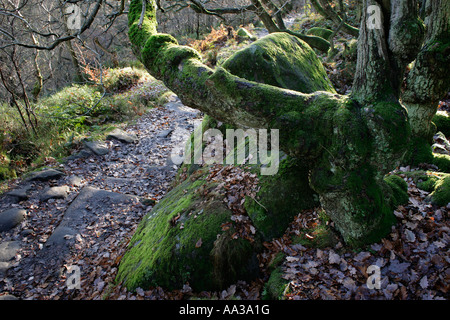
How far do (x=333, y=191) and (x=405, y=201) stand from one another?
142 centimetres

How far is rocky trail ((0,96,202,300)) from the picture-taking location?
15.8 feet

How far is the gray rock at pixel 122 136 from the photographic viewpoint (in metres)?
9.59

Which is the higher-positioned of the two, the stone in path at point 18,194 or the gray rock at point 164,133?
the gray rock at point 164,133

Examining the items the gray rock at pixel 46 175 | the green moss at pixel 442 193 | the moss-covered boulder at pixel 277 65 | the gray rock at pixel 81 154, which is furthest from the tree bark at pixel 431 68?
the gray rock at pixel 81 154

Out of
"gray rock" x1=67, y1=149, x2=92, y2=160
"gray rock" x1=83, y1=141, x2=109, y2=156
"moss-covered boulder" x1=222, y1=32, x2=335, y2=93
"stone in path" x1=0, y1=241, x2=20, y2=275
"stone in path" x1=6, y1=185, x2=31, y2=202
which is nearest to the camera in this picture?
"stone in path" x1=0, y1=241, x2=20, y2=275

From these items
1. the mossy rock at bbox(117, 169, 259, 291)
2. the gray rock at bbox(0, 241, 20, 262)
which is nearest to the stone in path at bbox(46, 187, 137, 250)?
the gray rock at bbox(0, 241, 20, 262)

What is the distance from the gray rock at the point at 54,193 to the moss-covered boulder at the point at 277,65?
5.30 metres

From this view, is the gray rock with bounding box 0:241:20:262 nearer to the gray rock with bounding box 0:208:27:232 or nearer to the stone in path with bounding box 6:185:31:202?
the gray rock with bounding box 0:208:27:232

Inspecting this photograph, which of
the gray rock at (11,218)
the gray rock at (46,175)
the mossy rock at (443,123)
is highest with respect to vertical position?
the mossy rock at (443,123)

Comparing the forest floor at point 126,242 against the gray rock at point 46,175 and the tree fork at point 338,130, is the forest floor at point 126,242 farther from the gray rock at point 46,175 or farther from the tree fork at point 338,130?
the tree fork at point 338,130

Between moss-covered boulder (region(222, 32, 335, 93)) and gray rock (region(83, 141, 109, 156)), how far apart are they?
5273 millimetres

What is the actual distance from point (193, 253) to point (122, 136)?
7.06 m

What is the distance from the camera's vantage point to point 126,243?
5363mm

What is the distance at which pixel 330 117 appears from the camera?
10.5 feet
